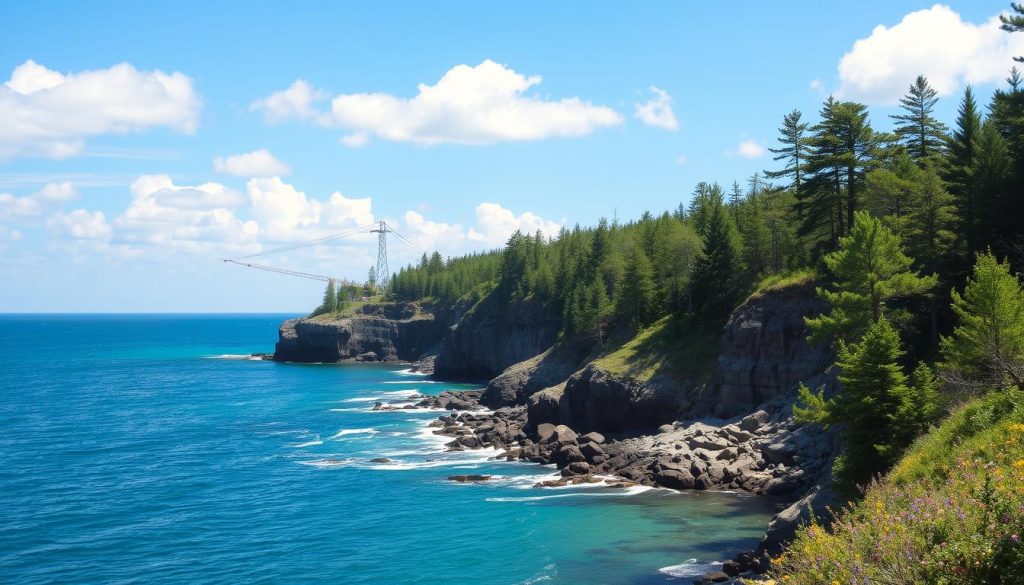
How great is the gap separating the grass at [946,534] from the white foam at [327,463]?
48925 millimetres

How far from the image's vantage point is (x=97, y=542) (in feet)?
141

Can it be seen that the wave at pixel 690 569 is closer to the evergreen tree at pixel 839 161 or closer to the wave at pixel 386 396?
the evergreen tree at pixel 839 161

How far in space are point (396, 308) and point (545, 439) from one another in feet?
376

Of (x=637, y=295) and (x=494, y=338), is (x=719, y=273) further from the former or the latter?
(x=494, y=338)

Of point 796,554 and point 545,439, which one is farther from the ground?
point 796,554

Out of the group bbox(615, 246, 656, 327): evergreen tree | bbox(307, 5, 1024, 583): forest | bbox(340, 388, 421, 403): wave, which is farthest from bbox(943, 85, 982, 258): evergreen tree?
bbox(340, 388, 421, 403): wave

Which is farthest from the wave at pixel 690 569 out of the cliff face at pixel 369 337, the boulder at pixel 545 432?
the cliff face at pixel 369 337

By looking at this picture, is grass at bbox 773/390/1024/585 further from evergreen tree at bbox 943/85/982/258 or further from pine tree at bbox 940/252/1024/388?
evergreen tree at bbox 943/85/982/258

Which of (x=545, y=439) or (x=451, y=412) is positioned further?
(x=451, y=412)

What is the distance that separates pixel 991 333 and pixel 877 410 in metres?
5.40

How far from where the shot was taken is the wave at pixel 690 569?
3506 cm

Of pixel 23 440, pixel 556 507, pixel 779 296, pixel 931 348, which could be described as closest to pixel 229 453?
pixel 23 440

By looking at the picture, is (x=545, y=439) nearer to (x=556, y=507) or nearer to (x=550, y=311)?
(x=556, y=507)

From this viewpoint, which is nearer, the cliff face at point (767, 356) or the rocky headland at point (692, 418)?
the rocky headland at point (692, 418)
